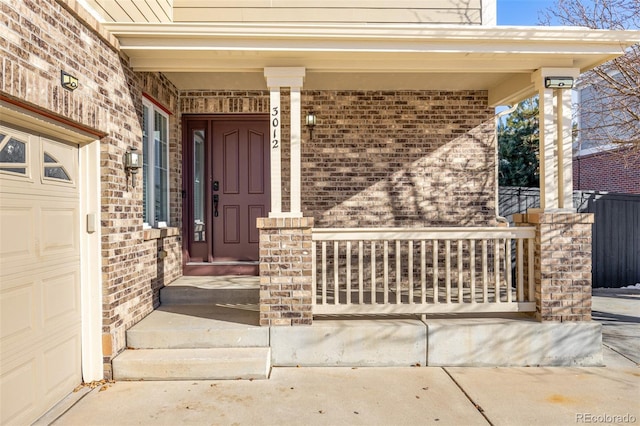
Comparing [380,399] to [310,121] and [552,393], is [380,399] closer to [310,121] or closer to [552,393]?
[552,393]

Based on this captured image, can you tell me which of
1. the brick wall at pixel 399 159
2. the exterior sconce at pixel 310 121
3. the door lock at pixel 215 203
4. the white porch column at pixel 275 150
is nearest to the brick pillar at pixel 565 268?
the brick wall at pixel 399 159

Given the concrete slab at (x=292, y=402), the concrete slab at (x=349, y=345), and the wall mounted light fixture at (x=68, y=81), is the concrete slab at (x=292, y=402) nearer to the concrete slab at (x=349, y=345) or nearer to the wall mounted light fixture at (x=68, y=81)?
the concrete slab at (x=349, y=345)

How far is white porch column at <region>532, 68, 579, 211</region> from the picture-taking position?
13.3 ft

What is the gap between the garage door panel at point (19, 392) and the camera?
2.57m

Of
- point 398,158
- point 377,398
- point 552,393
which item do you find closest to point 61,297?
point 377,398

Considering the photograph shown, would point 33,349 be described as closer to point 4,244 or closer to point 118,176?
point 4,244

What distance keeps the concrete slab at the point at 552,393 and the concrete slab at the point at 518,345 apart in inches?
3.7

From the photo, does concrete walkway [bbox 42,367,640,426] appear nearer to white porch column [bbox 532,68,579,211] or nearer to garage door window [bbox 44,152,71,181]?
white porch column [bbox 532,68,579,211]

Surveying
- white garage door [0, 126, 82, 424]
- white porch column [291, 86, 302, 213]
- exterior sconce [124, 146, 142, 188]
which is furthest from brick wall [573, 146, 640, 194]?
white garage door [0, 126, 82, 424]

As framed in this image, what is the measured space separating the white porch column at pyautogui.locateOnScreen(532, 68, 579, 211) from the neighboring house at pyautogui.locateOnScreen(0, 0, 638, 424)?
0.06 feet

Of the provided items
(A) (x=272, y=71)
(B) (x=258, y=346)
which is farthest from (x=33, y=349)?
(A) (x=272, y=71)

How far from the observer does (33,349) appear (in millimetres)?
2828

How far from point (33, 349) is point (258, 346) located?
1.72 metres

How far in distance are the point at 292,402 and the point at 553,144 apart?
3.42m
